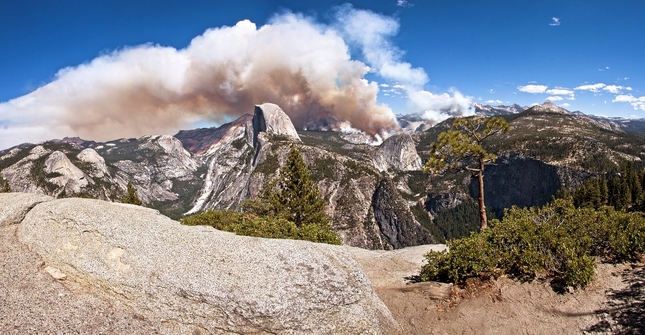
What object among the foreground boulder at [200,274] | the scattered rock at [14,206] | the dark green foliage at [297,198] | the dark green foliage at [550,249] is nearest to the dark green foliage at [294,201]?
the dark green foliage at [297,198]

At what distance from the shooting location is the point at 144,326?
33.4 ft

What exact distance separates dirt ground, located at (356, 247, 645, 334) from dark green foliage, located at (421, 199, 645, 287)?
1.92 feet

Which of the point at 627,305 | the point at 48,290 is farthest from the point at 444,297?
the point at 48,290

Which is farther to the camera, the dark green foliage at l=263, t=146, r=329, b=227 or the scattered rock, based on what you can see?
the dark green foliage at l=263, t=146, r=329, b=227

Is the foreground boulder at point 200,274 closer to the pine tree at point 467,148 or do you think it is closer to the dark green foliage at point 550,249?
the dark green foliage at point 550,249

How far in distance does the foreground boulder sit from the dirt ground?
1.80m

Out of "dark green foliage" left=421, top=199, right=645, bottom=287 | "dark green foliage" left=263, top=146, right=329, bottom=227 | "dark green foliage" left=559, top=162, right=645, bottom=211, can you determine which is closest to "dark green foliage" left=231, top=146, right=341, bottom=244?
"dark green foliage" left=263, top=146, right=329, bottom=227

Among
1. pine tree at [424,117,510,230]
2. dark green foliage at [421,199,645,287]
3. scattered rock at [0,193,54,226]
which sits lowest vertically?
dark green foliage at [421,199,645,287]

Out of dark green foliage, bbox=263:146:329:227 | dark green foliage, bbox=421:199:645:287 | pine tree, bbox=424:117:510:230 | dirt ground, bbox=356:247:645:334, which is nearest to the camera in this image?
dirt ground, bbox=356:247:645:334

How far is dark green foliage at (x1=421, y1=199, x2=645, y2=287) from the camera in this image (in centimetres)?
1316

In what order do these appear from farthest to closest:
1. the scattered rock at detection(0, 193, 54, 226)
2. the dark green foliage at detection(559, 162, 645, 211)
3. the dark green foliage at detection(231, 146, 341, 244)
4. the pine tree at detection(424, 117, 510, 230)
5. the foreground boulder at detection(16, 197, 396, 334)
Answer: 1. the dark green foliage at detection(559, 162, 645, 211)
2. the dark green foliage at detection(231, 146, 341, 244)
3. the pine tree at detection(424, 117, 510, 230)
4. the scattered rock at detection(0, 193, 54, 226)
5. the foreground boulder at detection(16, 197, 396, 334)

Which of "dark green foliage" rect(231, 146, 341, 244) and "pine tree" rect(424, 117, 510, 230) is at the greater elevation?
"pine tree" rect(424, 117, 510, 230)

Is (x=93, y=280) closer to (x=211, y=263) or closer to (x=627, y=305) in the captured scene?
(x=211, y=263)

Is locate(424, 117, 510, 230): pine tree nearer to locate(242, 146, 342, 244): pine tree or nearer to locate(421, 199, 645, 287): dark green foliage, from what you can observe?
locate(421, 199, 645, 287): dark green foliage
